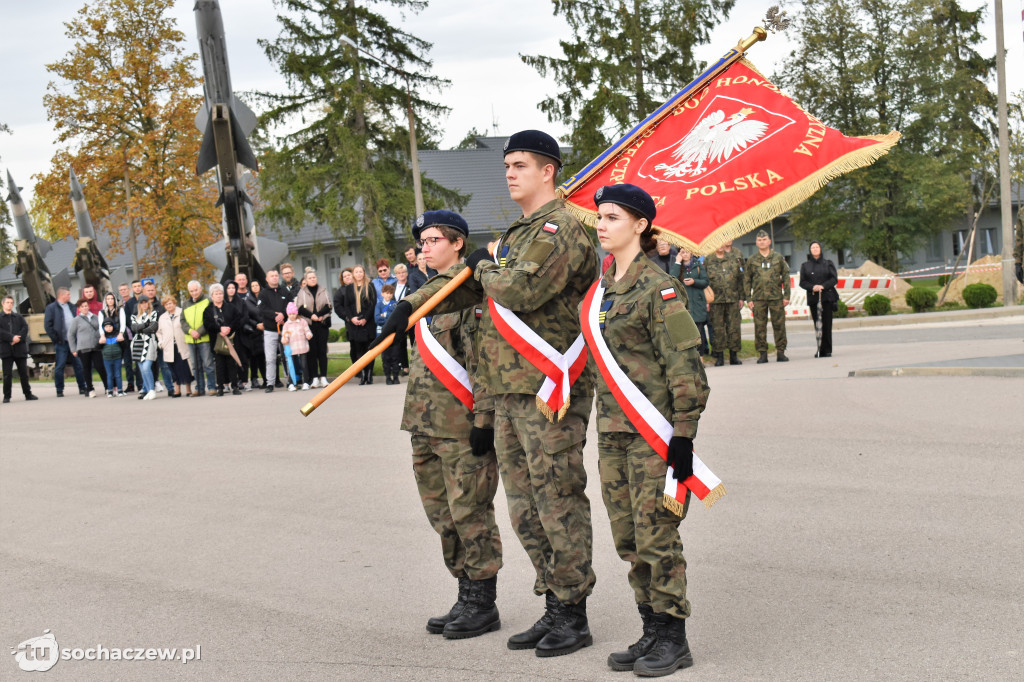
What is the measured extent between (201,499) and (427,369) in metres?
4.11

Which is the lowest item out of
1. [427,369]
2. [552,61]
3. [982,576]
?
[982,576]

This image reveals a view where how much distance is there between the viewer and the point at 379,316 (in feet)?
57.9

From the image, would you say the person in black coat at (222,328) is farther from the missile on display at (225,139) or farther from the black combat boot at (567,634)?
the black combat boot at (567,634)

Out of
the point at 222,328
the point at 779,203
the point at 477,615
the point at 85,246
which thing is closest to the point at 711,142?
the point at 779,203

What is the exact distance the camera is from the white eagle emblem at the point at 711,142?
246 inches

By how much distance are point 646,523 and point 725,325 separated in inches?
528

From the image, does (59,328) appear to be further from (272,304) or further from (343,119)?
(343,119)

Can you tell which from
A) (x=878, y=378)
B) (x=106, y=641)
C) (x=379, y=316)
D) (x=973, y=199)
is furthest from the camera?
(x=973, y=199)

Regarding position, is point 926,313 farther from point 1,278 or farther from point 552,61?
point 1,278

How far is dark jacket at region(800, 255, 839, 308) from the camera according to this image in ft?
56.4

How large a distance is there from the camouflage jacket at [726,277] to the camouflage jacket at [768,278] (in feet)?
0.59

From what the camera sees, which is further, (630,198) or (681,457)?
(630,198)

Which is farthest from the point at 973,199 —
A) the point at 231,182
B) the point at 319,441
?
the point at 319,441

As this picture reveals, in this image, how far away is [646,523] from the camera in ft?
14.1
